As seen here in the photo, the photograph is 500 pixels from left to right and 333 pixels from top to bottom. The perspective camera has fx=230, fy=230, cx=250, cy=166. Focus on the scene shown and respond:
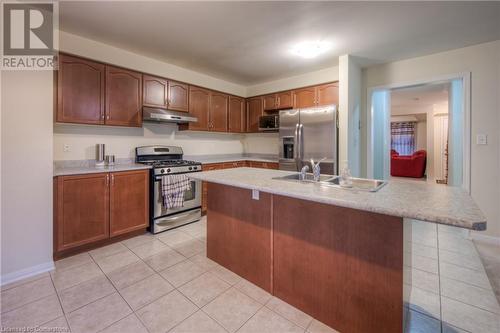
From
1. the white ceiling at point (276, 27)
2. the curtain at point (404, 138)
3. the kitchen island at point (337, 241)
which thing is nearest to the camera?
the kitchen island at point (337, 241)

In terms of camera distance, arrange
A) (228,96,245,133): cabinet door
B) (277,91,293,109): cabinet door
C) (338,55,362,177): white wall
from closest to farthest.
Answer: (338,55,362,177): white wall
(277,91,293,109): cabinet door
(228,96,245,133): cabinet door

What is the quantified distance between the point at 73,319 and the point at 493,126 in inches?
186

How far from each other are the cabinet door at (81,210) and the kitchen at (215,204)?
0.01 meters

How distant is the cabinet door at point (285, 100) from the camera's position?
4184 mm

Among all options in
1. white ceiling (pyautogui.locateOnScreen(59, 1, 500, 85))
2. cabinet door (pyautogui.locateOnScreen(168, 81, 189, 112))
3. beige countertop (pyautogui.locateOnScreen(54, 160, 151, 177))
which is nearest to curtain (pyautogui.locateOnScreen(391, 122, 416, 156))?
white ceiling (pyautogui.locateOnScreen(59, 1, 500, 85))

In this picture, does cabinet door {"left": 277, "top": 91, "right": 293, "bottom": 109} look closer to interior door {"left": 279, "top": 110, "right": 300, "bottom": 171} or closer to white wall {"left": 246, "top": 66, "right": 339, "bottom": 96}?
white wall {"left": 246, "top": 66, "right": 339, "bottom": 96}

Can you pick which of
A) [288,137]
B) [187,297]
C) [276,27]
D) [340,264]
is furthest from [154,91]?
[340,264]

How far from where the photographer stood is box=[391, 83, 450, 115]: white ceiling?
510 centimetres

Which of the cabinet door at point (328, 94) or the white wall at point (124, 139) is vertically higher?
the cabinet door at point (328, 94)

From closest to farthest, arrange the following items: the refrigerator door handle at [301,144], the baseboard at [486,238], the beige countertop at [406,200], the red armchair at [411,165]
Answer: the beige countertop at [406,200] → the baseboard at [486,238] → the refrigerator door handle at [301,144] → the red armchair at [411,165]

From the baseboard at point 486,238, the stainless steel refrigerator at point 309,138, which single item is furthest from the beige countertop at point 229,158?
the baseboard at point 486,238

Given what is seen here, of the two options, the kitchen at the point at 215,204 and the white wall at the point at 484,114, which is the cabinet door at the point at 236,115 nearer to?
the kitchen at the point at 215,204

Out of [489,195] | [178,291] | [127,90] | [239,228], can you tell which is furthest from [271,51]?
[489,195]

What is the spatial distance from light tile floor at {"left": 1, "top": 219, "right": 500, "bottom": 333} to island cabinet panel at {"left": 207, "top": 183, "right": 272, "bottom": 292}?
107mm
